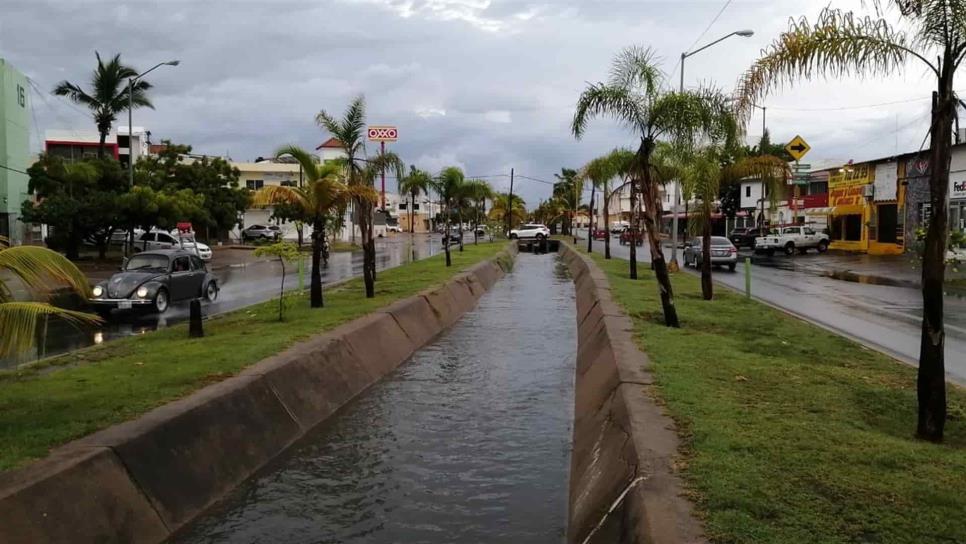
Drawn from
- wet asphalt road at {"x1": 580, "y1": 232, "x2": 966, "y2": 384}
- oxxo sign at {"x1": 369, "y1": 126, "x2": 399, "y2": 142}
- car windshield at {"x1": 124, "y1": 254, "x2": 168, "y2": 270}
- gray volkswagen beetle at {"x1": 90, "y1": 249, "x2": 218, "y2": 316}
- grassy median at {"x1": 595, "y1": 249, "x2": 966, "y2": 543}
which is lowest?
wet asphalt road at {"x1": 580, "y1": 232, "x2": 966, "y2": 384}

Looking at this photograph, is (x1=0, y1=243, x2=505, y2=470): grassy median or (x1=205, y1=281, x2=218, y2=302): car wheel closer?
(x1=0, y1=243, x2=505, y2=470): grassy median

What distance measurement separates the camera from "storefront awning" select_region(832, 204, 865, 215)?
4969 cm

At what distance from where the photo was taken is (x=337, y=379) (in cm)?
1085

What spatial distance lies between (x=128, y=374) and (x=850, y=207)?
50412 mm

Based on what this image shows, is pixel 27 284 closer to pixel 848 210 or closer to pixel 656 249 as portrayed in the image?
pixel 656 249

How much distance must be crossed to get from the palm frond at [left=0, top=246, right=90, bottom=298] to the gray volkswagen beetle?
10.7 meters

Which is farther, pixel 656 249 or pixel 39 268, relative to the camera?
pixel 656 249

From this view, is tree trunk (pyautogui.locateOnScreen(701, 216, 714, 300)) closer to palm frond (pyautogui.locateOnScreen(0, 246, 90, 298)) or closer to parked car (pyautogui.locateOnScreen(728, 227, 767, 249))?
palm frond (pyautogui.locateOnScreen(0, 246, 90, 298))

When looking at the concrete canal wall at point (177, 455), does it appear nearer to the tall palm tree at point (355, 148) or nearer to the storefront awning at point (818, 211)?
the tall palm tree at point (355, 148)

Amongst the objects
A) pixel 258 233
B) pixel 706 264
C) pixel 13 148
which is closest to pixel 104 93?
pixel 13 148

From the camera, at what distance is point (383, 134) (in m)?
68.5

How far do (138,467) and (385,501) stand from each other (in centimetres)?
206

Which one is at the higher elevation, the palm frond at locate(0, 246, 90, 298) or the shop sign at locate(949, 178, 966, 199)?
the shop sign at locate(949, 178, 966, 199)

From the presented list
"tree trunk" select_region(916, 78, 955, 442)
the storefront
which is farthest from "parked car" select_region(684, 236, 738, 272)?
"tree trunk" select_region(916, 78, 955, 442)
